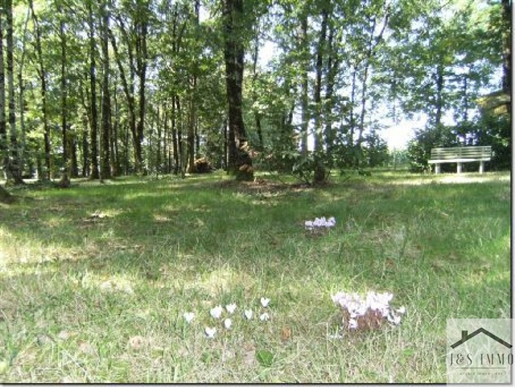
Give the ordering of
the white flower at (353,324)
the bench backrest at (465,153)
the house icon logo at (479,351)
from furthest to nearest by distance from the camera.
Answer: the bench backrest at (465,153) → the white flower at (353,324) → the house icon logo at (479,351)

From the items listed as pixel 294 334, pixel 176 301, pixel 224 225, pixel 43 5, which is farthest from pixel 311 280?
pixel 43 5

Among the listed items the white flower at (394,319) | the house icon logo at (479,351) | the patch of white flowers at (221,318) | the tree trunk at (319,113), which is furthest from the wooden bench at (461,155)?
the patch of white flowers at (221,318)

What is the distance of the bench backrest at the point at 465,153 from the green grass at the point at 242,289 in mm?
8598

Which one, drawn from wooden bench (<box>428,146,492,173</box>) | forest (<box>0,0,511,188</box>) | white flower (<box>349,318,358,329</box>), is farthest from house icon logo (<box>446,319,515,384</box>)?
wooden bench (<box>428,146,492,173</box>)

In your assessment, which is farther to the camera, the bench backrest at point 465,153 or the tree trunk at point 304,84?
the bench backrest at point 465,153

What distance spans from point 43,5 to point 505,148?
17.2 meters

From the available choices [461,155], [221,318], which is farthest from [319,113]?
[461,155]

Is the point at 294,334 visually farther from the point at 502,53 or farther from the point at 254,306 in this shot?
the point at 502,53

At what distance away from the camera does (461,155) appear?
12836mm

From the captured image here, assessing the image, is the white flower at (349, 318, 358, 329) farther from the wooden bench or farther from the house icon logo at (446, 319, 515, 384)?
the wooden bench

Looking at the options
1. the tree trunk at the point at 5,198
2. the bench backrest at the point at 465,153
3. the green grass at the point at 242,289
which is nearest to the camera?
the green grass at the point at 242,289

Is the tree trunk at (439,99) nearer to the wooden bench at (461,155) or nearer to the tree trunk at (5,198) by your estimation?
the wooden bench at (461,155)

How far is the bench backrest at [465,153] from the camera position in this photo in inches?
488

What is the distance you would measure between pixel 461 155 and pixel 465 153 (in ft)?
0.44
